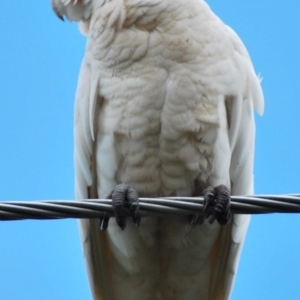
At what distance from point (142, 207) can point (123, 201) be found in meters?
0.94

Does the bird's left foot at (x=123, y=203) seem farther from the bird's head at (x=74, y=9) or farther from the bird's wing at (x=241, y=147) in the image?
the bird's head at (x=74, y=9)

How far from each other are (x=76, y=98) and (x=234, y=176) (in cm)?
116

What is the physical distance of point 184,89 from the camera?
13.8ft

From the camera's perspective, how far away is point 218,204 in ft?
12.9

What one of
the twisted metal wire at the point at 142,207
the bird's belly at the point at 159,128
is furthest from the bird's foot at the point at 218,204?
the twisted metal wire at the point at 142,207

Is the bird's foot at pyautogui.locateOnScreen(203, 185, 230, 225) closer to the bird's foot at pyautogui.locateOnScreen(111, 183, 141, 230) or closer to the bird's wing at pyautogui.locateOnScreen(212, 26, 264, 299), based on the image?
the bird's foot at pyautogui.locateOnScreen(111, 183, 141, 230)

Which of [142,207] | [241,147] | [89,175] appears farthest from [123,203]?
[241,147]

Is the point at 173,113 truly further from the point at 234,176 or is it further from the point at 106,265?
the point at 106,265

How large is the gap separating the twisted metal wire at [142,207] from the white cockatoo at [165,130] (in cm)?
94

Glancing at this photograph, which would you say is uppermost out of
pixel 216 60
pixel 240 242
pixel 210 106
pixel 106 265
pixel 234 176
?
pixel 216 60

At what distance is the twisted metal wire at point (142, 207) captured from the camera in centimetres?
277

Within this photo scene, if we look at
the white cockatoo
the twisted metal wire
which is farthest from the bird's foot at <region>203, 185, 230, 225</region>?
the twisted metal wire

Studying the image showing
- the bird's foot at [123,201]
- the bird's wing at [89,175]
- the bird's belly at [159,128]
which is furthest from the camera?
the bird's wing at [89,175]

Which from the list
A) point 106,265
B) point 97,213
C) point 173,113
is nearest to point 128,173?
point 173,113
